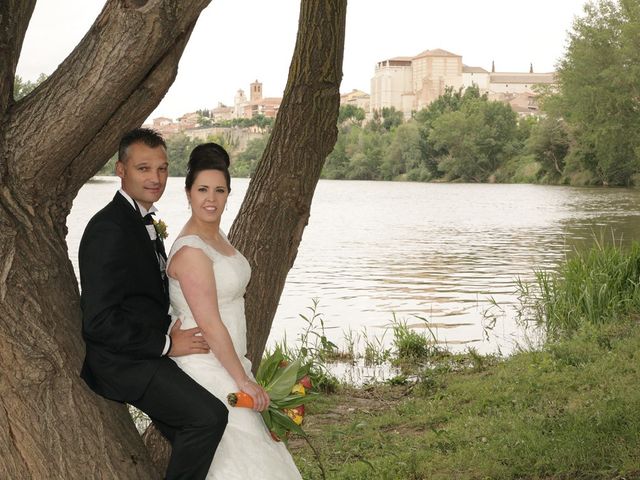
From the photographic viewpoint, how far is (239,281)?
3.27 metres

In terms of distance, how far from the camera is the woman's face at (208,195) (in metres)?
3.22

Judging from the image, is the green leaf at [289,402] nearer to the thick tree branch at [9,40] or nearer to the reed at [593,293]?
the thick tree branch at [9,40]

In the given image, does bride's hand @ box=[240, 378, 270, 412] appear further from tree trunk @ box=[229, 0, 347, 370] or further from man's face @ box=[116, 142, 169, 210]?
tree trunk @ box=[229, 0, 347, 370]

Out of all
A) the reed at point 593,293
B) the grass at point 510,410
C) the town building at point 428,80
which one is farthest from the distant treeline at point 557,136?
the town building at point 428,80

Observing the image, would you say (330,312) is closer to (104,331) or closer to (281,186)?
(281,186)

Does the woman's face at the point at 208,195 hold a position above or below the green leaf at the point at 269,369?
above

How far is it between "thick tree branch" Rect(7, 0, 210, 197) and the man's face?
17cm

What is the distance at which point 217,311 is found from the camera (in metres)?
3.13

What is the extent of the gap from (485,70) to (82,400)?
19077cm

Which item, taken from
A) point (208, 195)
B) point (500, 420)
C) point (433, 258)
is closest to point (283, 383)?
point (208, 195)

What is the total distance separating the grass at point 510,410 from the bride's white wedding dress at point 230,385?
1.02 meters

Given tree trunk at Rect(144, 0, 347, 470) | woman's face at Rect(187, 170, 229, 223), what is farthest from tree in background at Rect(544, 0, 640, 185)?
woman's face at Rect(187, 170, 229, 223)

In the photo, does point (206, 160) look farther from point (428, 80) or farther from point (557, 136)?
point (428, 80)

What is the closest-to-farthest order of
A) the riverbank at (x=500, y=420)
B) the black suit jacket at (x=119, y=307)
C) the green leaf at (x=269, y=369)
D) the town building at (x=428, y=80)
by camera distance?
1. the black suit jacket at (x=119, y=307)
2. the green leaf at (x=269, y=369)
3. the riverbank at (x=500, y=420)
4. the town building at (x=428, y=80)
